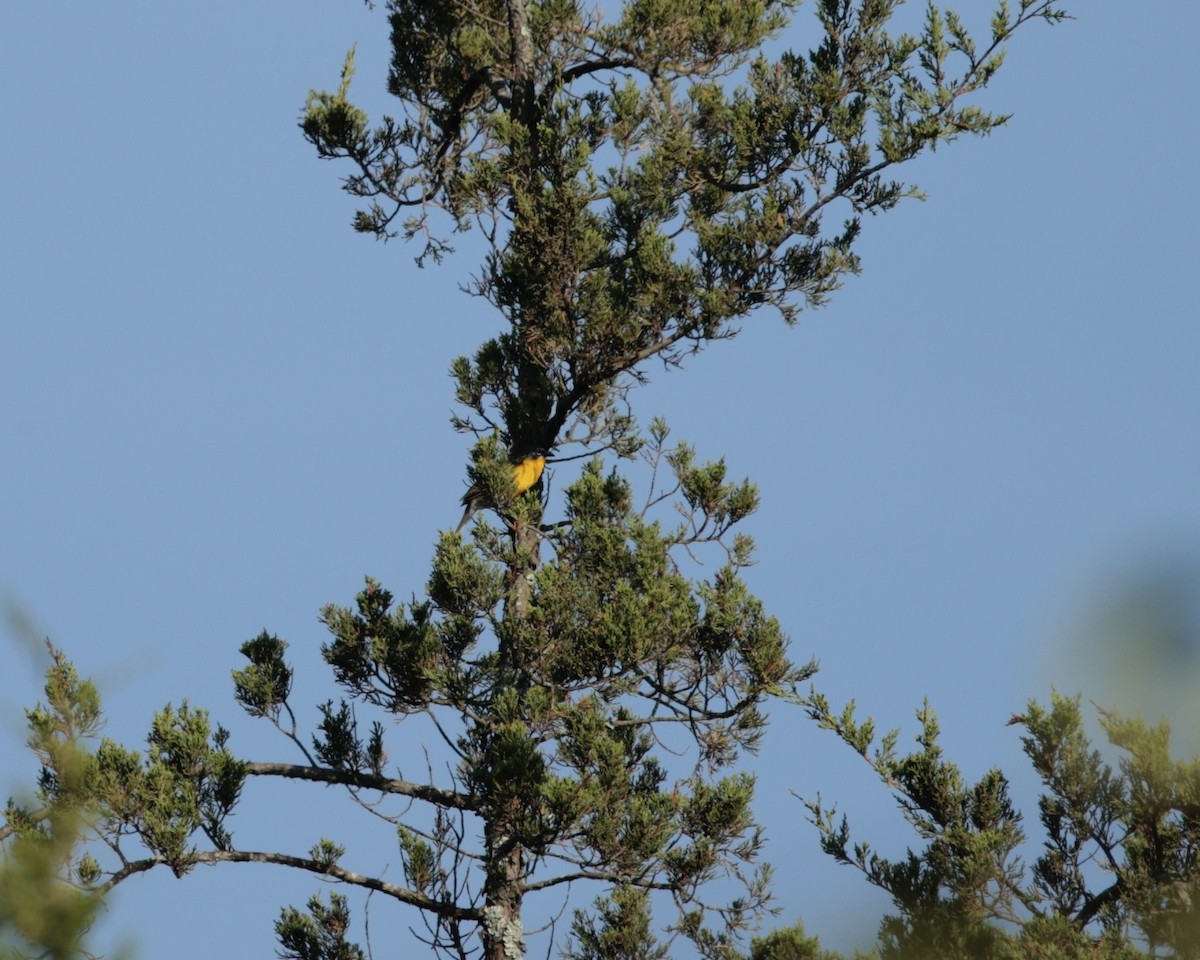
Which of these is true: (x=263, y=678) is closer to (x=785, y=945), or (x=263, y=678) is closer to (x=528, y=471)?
(x=528, y=471)

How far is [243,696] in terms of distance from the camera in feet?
29.8

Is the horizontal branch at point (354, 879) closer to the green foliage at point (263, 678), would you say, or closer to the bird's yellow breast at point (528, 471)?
the green foliage at point (263, 678)

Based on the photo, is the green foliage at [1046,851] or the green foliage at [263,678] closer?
the green foliage at [1046,851]

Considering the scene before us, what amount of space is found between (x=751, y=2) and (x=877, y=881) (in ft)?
20.0

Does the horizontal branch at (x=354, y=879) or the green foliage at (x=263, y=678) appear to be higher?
the green foliage at (x=263, y=678)

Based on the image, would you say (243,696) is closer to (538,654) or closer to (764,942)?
(538,654)

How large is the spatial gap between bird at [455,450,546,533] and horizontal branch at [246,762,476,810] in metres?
1.74

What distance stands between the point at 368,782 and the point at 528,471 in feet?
7.64

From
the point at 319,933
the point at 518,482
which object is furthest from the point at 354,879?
the point at 518,482

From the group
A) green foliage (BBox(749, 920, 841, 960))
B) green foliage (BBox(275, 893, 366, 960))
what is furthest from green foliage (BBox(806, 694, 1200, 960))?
green foliage (BBox(275, 893, 366, 960))

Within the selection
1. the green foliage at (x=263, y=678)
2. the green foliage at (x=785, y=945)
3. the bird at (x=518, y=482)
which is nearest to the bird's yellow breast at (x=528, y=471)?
the bird at (x=518, y=482)

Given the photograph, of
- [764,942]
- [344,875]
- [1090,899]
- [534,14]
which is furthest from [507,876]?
[534,14]

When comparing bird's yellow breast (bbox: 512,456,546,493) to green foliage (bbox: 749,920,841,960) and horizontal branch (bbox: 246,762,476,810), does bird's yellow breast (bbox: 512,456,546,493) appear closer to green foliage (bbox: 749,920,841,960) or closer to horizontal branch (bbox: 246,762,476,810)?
horizontal branch (bbox: 246,762,476,810)

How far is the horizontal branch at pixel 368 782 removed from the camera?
353 inches
